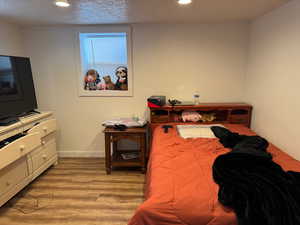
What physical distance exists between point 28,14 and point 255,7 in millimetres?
2543

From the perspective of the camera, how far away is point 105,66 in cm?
322

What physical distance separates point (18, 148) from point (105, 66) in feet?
5.61

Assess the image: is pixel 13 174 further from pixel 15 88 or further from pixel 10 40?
pixel 10 40

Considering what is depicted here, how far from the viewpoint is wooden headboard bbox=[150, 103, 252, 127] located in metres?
2.76

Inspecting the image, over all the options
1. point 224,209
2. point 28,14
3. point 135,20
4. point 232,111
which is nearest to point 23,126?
point 28,14

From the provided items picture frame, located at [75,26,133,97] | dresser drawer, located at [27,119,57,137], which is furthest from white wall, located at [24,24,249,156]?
dresser drawer, located at [27,119,57,137]

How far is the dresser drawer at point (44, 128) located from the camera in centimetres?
245

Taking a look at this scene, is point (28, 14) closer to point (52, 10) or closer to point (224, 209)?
point (52, 10)

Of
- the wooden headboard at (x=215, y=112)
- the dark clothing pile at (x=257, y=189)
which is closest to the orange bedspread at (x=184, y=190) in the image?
the dark clothing pile at (x=257, y=189)

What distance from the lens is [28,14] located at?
7.70 ft

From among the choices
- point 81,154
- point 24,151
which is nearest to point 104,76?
point 81,154

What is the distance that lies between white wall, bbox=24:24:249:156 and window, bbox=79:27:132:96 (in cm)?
12

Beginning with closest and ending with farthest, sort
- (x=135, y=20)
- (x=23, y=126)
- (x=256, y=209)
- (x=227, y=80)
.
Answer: (x=256, y=209) → (x=23, y=126) → (x=135, y=20) → (x=227, y=80)

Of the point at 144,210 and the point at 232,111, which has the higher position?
the point at 232,111
